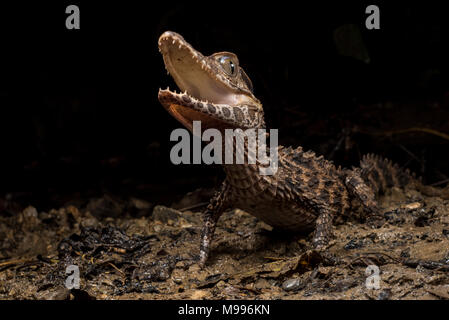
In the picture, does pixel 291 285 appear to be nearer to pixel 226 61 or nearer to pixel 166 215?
pixel 226 61

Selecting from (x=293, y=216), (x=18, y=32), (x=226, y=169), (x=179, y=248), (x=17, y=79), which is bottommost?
(x=179, y=248)

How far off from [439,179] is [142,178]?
4059mm

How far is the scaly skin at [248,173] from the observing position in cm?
352

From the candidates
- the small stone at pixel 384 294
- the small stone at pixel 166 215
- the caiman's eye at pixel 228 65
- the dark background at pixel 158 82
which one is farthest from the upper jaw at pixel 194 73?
the dark background at pixel 158 82

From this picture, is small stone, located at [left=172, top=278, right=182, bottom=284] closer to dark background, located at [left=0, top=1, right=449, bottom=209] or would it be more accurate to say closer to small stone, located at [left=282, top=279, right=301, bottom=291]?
small stone, located at [left=282, top=279, right=301, bottom=291]

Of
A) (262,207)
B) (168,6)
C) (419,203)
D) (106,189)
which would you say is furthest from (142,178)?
(419,203)

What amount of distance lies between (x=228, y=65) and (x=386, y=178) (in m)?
2.60

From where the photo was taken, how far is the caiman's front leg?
13.6ft

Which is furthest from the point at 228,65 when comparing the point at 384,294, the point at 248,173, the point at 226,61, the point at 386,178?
the point at 386,178

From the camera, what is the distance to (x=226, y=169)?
3.91 m

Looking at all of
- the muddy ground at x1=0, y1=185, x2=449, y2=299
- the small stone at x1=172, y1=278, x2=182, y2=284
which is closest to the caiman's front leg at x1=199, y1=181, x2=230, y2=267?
the muddy ground at x1=0, y1=185, x2=449, y2=299

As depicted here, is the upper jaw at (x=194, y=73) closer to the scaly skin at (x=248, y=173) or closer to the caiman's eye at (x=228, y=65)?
the scaly skin at (x=248, y=173)

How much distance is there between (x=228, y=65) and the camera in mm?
3828

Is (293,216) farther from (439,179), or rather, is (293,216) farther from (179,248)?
(439,179)
